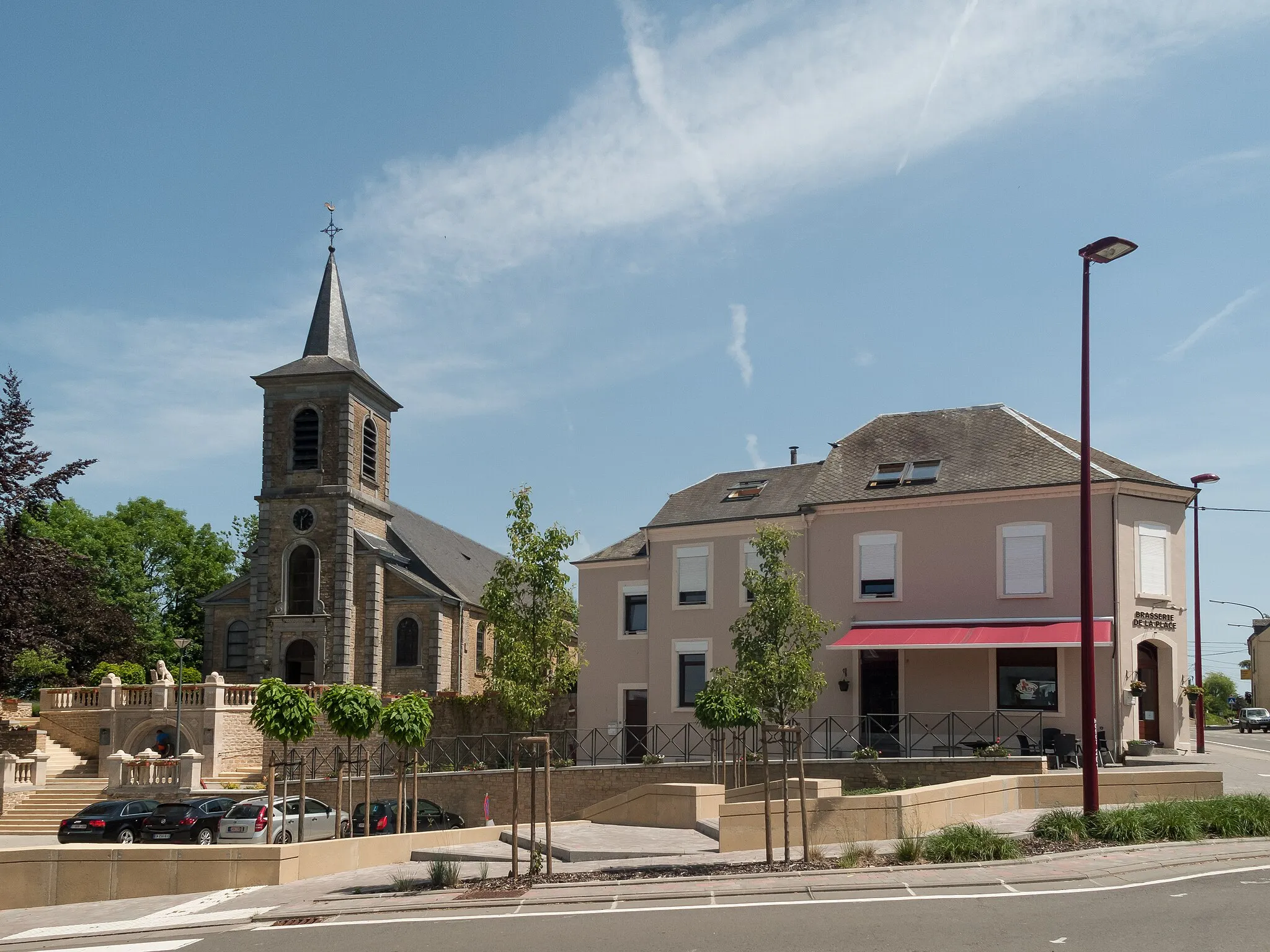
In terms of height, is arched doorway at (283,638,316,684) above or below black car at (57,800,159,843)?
above

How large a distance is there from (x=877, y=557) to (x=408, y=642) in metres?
23.1

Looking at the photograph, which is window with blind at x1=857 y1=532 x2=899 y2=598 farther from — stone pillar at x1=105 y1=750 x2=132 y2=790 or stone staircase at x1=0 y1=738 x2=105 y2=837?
stone staircase at x1=0 y1=738 x2=105 y2=837

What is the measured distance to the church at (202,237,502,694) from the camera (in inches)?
1843

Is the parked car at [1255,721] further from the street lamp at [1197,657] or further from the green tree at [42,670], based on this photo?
the green tree at [42,670]

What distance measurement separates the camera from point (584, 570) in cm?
3756

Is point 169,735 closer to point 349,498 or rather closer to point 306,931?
point 349,498

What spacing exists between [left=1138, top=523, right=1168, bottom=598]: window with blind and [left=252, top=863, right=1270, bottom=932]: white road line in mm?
16097

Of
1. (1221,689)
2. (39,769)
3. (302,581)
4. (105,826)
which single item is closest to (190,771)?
(39,769)

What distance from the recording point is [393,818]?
2605 centimetres

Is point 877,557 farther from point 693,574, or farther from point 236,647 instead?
point 236,647

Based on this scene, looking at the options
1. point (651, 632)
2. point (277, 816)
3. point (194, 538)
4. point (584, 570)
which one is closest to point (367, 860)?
point (277, 816)

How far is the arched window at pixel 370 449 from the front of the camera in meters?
49.6

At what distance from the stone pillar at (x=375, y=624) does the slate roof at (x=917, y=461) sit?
1325 centimetres

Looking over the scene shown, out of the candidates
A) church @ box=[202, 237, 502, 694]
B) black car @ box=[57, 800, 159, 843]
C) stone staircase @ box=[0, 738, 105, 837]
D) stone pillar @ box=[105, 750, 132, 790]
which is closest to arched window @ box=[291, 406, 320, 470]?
church @ box=[202, 237, 502, 694]
